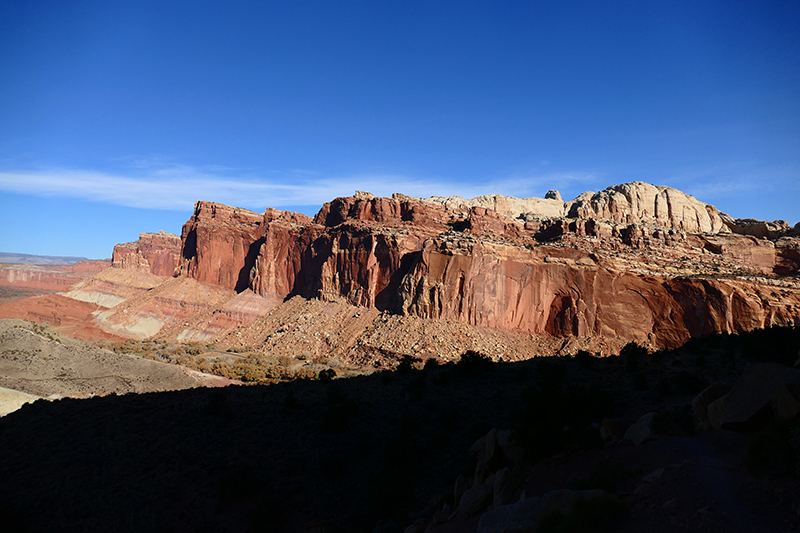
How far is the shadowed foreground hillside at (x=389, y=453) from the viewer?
7234 millimetres

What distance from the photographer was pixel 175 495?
15.1 m

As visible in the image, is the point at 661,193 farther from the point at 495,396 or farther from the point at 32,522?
the point at 32,522

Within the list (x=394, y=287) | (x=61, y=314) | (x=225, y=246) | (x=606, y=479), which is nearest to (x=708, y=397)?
(x=606, y=479)

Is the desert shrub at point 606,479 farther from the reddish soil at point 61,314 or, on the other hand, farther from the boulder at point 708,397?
the reddish soil at point 61,314

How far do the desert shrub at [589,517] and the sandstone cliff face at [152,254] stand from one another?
145966mm

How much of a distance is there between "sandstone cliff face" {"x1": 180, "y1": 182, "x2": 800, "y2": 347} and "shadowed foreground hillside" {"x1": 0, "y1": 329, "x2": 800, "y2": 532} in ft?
74.8

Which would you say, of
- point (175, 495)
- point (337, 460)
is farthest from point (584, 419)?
point (175, 495)

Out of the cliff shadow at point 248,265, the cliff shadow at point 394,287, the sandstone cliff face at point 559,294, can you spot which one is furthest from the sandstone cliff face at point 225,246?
the sandstone cliff face at point 559,294

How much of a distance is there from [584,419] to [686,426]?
8.46 ft

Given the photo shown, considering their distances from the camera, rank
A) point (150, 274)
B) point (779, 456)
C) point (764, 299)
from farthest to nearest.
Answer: point (150, 274) → point (764, 299) → point (779, 456)

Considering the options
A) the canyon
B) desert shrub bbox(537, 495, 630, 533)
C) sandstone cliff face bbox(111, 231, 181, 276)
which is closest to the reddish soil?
the canyon

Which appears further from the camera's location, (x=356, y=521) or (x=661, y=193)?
(x=661, y=193)

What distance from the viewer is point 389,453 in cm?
1652

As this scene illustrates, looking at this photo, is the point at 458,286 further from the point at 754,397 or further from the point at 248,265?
the point at 248,265
